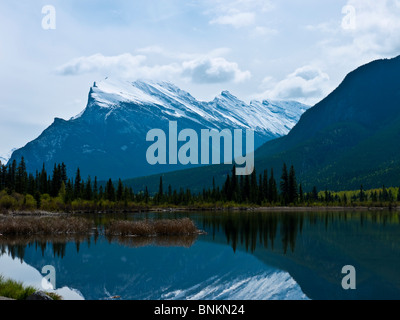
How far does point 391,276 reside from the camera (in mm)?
31375

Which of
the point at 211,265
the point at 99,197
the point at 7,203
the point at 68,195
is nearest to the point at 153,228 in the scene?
the point at 211,265

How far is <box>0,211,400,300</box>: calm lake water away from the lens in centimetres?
2817

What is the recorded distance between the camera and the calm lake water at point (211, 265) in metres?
28.2

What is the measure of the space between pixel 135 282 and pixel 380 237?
109 feet

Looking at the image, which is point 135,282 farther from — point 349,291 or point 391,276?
point 391,276

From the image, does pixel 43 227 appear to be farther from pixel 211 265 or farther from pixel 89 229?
pixel 211 265

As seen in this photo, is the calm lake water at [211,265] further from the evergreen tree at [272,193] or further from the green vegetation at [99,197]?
the evergreen tree at [272,193]

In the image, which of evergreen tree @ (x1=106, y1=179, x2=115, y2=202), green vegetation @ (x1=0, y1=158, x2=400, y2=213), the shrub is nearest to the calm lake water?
the shrub

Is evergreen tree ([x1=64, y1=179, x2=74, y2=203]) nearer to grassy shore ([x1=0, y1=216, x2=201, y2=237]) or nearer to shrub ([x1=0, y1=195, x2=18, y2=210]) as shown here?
shrub ([x1=0, y1=195, x2=18, y2=210])

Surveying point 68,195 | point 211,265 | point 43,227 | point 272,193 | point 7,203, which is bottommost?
point 211,265

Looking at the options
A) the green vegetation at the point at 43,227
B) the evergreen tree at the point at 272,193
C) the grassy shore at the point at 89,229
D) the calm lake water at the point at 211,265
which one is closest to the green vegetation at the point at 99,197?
the evergreen tree at the point at 272,193

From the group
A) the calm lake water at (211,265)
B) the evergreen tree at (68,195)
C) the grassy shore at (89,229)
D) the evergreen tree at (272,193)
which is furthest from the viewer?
the evergreen tree at (272,193)

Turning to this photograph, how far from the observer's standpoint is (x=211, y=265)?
124ft
